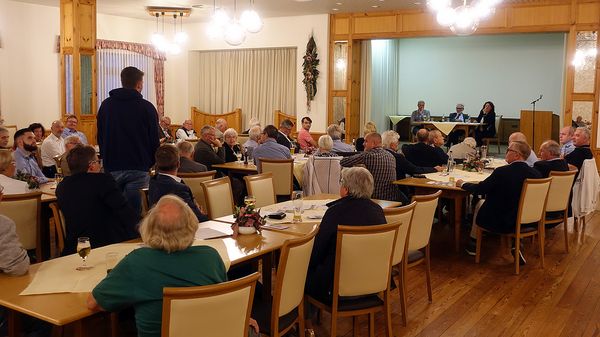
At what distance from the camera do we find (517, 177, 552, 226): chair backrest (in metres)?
5.79

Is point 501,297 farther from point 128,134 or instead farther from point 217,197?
point 128,134

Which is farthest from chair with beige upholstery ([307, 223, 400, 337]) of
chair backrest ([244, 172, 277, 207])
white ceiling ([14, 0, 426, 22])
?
white ceiling ([14, 0, 426, 22])

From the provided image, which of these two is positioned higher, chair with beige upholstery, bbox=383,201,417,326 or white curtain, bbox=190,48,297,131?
white curtain, bbox=190,48,297,131

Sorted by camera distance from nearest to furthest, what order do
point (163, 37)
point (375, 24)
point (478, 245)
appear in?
point (478, 245) → point (163, 37) → point (375, 24)

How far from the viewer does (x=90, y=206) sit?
4051 mm

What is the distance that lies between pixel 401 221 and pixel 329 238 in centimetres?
58

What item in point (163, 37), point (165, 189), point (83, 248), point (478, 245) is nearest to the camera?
point (83, 248)

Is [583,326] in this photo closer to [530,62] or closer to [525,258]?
[525,258]

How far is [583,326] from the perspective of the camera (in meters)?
4.60

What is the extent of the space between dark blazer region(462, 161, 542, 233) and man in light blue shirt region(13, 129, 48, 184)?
438 cm

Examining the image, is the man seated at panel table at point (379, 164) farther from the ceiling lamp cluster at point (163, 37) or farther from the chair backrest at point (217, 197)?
the ceiling lamp cluster at point (163, 37)

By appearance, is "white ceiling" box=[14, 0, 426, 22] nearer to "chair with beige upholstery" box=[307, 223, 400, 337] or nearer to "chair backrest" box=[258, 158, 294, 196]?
"chair backrest" box=[258, 158, 294, 196]

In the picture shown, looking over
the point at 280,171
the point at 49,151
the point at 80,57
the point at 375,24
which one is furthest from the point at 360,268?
the point at 375,24

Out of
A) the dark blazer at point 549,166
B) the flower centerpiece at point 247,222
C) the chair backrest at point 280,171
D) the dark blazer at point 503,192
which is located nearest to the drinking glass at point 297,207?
the flower centerpiece at point 247,222
